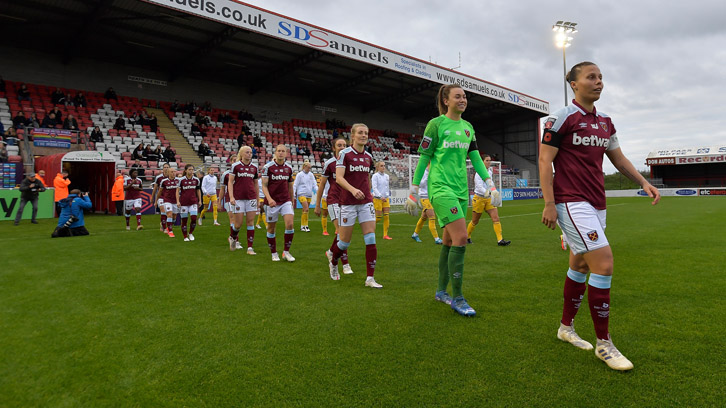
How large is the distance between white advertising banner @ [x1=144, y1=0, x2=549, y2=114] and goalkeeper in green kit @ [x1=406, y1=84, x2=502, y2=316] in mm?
18468

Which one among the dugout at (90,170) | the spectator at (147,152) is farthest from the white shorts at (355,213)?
the spectator at (147,152)

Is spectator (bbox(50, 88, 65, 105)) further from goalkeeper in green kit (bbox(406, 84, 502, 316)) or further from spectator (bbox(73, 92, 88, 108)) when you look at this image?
goalkeeper in green kit (bbox(406, 84, 502, 316))

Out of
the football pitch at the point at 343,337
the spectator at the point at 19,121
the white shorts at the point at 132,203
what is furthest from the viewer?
the spectator at the point at 19,121

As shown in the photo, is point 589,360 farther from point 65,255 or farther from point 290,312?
point 65,255

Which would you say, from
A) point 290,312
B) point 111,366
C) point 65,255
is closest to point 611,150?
point 290,312

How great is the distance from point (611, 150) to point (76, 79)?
3041 centimetres

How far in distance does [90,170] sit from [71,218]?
1080 centimetres

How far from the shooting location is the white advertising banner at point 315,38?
62.6 ft

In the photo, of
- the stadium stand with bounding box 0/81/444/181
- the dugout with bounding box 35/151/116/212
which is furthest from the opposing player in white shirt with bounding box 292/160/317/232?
the stadium stand with bounding box 0/81/444/181

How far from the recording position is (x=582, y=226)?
276 centimetres

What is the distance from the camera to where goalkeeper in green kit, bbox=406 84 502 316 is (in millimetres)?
3855

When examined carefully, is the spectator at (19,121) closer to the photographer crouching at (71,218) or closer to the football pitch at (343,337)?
the photographer crouching at (71,218)

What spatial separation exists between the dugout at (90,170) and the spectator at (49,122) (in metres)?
2.11

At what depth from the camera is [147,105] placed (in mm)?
26641
